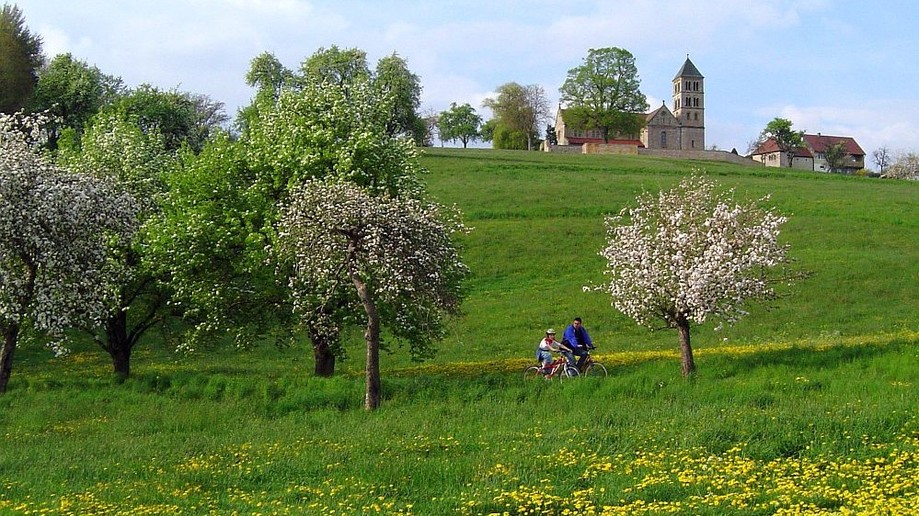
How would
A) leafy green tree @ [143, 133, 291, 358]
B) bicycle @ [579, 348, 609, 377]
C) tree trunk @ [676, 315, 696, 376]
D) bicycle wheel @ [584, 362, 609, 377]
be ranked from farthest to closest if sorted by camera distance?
leafy green tree @ [143, 133, 291, 358] < bicycle @ [579, 348, 609, 377] < bicycle wheel @ [584, 362, 609, 377] < tree trunk @ [676, 315, 696, 376]

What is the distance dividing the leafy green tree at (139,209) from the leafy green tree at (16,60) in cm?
5010

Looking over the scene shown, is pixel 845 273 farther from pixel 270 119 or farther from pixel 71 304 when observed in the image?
pixel 71 304

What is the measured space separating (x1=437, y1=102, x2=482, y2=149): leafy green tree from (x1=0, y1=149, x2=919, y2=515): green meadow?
441ft

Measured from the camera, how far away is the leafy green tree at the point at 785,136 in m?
179

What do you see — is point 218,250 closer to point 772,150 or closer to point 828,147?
point 772,150

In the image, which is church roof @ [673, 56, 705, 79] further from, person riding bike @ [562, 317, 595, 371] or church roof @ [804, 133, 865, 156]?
person riding bike @ [562, 317, 595, 371]

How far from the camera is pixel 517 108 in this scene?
156 metres

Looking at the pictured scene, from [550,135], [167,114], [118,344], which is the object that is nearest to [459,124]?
[550,135]

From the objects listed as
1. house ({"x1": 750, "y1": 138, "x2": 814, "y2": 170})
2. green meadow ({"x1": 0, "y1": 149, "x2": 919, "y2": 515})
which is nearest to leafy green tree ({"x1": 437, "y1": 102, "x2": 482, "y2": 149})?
house ({"x1": 750, "y1": 138, "x2": 814, "y2": 170})

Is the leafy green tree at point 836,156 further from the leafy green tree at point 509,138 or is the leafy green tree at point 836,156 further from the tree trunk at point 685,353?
the tree trunk at point 685,353

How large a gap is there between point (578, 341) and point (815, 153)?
590 feet

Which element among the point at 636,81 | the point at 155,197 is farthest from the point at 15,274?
the point at 636,81

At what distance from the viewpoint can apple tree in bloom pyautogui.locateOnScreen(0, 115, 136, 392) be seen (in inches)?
1029

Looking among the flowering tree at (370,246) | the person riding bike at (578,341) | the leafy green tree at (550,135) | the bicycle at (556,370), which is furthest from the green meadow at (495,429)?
the leafy green tree at (550,135)
